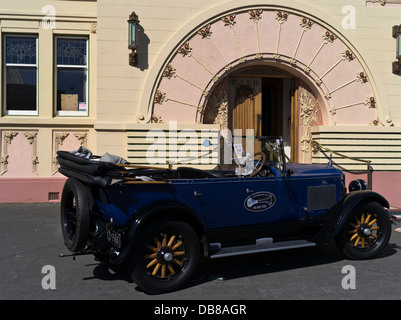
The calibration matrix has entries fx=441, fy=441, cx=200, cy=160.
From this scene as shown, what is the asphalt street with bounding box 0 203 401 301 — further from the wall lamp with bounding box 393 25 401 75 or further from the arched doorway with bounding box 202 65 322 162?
the wall lamp with bounding box 393 25 401 75

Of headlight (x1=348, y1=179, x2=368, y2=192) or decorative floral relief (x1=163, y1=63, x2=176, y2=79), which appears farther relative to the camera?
decorative floral relief (x1=163, y1=63, x2=176, y2=79)

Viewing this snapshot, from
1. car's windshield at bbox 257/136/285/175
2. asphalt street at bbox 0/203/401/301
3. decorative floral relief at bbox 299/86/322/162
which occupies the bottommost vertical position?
asphalt street at bbox 0/203/401/301

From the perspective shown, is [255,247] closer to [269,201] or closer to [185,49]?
[269,201]

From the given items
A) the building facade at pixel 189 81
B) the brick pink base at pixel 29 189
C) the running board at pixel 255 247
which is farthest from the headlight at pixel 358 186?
the brick pink base at pixel 29 189

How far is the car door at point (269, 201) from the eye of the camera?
5504mm

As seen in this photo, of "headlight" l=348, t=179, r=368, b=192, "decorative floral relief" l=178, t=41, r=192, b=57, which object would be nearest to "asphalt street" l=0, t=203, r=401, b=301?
"headlight" l=348, t=179, r=368, b=192

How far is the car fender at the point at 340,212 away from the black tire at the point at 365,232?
9cm

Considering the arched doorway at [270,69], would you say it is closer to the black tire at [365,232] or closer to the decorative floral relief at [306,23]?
the decorative floral relief at [306,23]

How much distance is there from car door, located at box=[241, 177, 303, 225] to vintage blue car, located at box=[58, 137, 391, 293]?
0.01m

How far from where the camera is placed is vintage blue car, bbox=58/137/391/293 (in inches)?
188

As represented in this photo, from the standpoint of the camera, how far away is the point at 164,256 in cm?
484

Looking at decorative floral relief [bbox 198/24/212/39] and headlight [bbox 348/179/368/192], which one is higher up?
decorative floral relief [bbox 198/24/212/39]

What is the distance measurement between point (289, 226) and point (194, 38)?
19.7ft

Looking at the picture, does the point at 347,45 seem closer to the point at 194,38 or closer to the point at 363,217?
the point at 194,38
